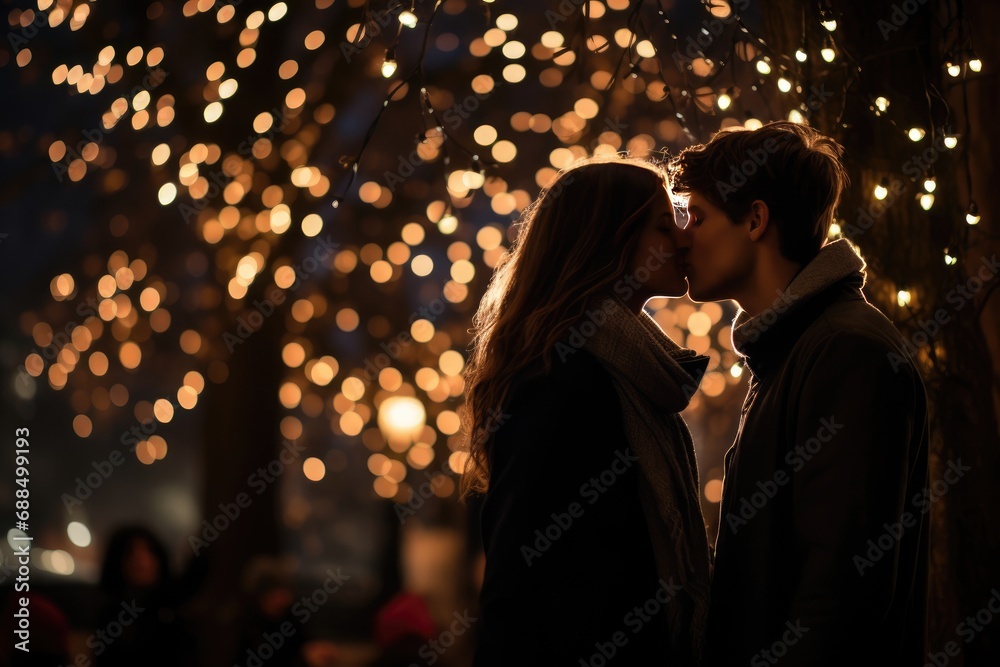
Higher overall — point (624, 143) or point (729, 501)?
point (729, 501)

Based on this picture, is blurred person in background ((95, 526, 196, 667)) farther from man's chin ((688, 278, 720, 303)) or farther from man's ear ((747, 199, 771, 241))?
man's ear ((747, 199, 771, 241))

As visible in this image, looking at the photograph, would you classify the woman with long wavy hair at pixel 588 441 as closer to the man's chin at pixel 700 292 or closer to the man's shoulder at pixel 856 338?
the man's chin at pixel 700 292

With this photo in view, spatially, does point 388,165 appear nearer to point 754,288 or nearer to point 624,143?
point 624,143

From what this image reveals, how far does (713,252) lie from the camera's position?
2221 millimetres

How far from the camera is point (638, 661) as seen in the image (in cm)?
194

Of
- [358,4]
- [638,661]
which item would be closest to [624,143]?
[358,4]

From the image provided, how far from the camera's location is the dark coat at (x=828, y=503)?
1.77 meters

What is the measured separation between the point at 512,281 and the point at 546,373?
328 millimetres

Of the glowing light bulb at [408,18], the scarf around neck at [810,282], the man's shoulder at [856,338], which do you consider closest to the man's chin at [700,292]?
the scarf around neck at [810,282]

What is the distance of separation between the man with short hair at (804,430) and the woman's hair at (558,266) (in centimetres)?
17

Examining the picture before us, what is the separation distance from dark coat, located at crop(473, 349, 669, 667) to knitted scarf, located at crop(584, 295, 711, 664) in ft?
0.10

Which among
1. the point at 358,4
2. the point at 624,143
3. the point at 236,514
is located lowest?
the point at 236,514

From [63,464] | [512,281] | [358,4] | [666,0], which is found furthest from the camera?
[63,464]

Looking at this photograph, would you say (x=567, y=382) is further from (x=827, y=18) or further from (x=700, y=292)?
(x=827, y=18)
